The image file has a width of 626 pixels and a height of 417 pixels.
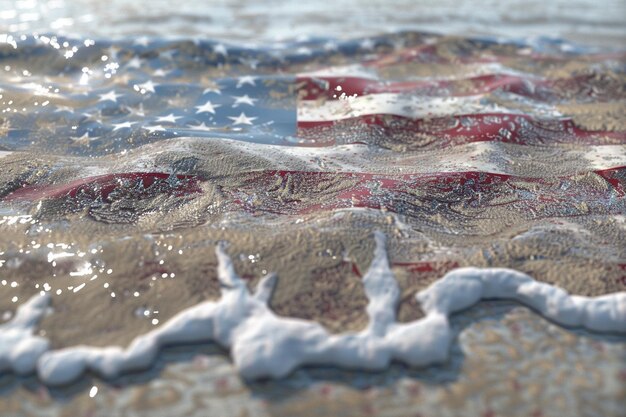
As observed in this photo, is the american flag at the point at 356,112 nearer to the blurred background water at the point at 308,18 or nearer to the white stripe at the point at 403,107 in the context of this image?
the white stripe at the point at 403,107

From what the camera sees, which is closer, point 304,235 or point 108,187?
point 304,235

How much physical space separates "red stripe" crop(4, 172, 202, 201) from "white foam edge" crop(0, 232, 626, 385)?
47cm

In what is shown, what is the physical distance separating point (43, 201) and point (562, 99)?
7.33ft

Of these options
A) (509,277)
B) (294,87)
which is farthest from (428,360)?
(294,87)

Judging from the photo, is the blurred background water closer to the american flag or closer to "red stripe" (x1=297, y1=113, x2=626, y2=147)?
the american flag

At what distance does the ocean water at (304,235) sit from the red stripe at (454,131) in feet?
0.04

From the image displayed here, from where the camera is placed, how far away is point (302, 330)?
4.10ft

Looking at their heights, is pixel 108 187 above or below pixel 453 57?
below

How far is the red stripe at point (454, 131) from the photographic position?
2.21 meters

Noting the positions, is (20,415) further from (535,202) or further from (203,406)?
(535,202)

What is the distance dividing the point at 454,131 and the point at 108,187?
131cm

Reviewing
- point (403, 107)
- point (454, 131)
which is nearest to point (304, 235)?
point (454, 131)

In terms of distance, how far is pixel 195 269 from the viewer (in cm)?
143

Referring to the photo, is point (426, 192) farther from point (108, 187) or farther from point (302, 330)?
point (108, 187)
